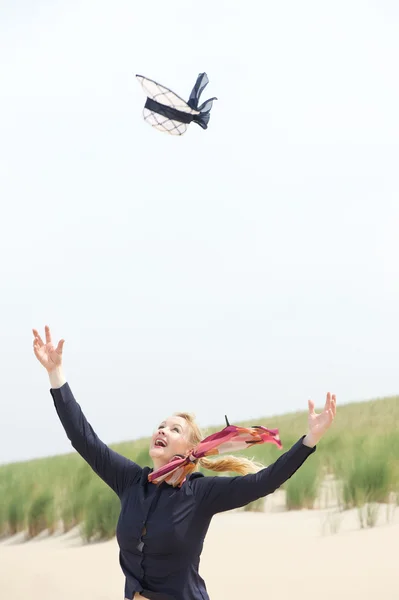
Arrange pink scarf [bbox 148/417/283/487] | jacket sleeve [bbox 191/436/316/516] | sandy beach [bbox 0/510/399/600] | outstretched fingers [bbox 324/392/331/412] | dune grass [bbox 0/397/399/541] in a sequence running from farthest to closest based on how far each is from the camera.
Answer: dune grass [bbox 0/397/399/541] → sandy beach [bbox 0/510/399/600] → pink scarf [bbox 148/417/283/487] → outstretched fingers [bbox 324/392/331/412] → jacket sleeve [bbox 191/436/316/516]

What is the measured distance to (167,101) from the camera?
18.5 ft

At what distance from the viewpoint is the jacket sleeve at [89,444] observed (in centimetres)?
420

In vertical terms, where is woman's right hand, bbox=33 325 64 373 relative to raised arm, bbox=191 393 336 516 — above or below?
above

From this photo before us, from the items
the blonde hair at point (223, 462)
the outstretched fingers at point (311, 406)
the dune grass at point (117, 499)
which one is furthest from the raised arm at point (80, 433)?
the dune grass at point (117, 499)

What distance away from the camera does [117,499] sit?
361 inches

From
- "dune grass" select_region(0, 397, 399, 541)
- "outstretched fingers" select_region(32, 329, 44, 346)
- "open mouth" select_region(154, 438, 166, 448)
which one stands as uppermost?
"outstretched fingers" select_region(32, 329, 44, 346)

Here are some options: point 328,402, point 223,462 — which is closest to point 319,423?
point 328,402

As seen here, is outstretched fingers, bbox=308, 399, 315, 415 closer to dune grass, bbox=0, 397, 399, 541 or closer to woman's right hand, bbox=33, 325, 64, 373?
woman's right hand, bbox=33, 325, 64, 373

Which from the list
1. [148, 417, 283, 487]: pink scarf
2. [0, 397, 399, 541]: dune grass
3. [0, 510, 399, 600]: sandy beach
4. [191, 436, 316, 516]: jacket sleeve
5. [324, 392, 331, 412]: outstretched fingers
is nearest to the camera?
[191, 436, 316, 516]: jacket sleeve

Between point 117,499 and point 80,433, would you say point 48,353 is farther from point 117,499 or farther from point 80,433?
point 117,499

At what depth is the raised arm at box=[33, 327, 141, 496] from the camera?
420cm

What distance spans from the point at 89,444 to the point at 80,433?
7 centimetres

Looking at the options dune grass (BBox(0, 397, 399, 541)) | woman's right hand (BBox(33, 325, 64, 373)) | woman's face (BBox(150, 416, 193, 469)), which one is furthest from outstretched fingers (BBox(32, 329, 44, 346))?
dune grass (BBox(0, 397, 399, 541))

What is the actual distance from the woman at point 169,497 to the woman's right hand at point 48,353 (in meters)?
0.06
